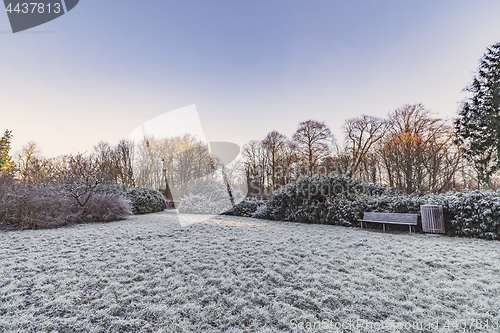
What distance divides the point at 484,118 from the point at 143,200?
21.7 metres

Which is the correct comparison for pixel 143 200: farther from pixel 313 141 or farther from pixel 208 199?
pixel 313 141

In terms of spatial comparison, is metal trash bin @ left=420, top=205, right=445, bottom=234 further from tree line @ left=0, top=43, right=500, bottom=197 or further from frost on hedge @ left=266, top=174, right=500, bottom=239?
tree line @ left=0, top=43, right=500, bottom=197

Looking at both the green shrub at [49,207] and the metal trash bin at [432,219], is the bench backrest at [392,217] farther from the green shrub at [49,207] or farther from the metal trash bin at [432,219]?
the green shrub at [49,207]

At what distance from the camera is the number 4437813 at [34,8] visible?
478 cm

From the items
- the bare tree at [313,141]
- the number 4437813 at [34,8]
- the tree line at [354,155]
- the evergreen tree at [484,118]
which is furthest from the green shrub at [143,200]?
the evergreen tree at [484,118]

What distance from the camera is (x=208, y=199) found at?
12.3m

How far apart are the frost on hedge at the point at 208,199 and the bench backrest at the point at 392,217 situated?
6916 mm

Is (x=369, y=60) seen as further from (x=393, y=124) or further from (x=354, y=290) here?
(x=354, y=290)

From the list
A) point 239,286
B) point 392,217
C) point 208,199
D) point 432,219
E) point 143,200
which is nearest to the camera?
point 239,286

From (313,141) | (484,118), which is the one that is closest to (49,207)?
(313,141)

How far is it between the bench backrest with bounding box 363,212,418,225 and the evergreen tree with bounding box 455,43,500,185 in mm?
10247

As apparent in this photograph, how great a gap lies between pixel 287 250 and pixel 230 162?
21.2 metres

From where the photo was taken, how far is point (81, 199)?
30.0 feet

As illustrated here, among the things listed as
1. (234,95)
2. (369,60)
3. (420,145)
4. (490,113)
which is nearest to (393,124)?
(420,145)
